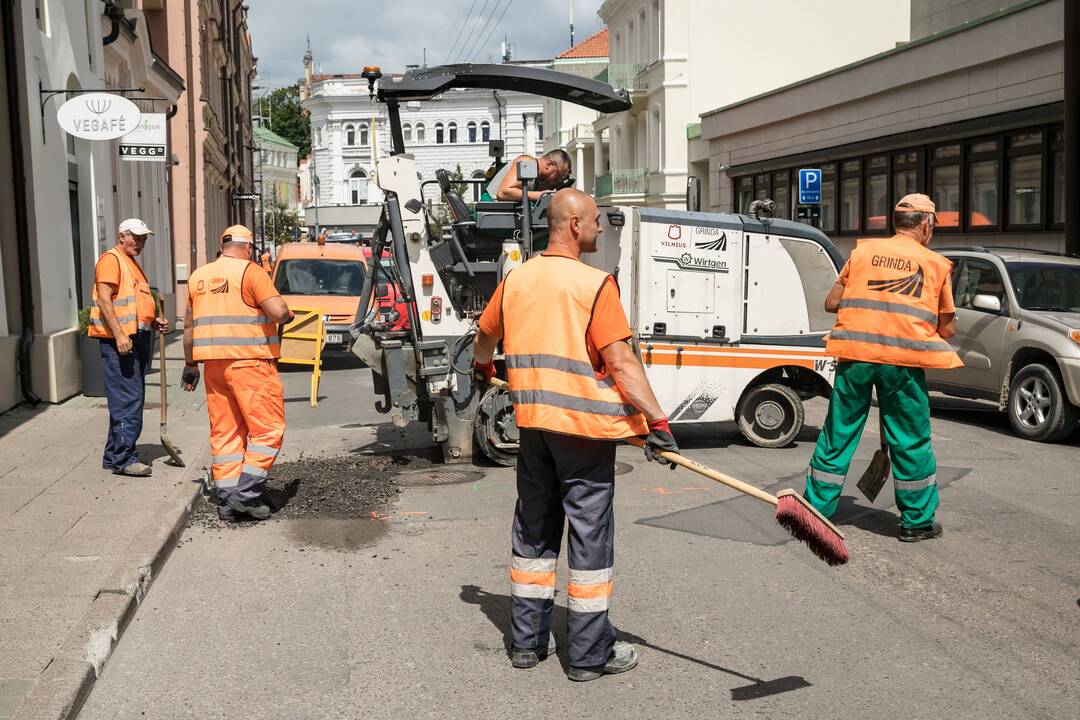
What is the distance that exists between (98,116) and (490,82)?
595cm

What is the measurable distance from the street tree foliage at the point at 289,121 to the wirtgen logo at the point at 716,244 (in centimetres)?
10544

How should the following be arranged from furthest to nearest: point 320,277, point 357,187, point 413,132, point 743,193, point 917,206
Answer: point 357,187
point 413,132
point 743,193
point 320,277
point 917,206

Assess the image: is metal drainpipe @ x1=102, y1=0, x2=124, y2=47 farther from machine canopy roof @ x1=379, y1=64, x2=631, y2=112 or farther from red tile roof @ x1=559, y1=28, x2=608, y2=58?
red tile roof @ x1=559, y1=28, x2=608, y2=58

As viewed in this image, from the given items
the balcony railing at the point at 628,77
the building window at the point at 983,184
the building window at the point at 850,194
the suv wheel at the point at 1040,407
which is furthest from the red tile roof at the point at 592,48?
the suv wheel at the point at 1040,407

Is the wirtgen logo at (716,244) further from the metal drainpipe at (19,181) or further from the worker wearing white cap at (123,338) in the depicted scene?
the metal drainpipe at (19,181)

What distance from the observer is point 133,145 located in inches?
624

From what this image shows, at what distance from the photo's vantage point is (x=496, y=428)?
9.27m

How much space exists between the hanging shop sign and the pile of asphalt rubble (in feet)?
24.9

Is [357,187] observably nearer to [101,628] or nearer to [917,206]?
[917,206]

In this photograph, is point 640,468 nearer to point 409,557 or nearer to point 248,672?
point 409,557

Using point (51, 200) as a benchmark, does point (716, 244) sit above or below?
below

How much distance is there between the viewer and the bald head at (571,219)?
478cm

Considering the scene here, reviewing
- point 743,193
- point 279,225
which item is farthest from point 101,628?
point 279,225

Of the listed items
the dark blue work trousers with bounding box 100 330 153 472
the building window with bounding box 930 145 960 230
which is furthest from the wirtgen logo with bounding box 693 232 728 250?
the building window with bounding box 930 145 960 230
